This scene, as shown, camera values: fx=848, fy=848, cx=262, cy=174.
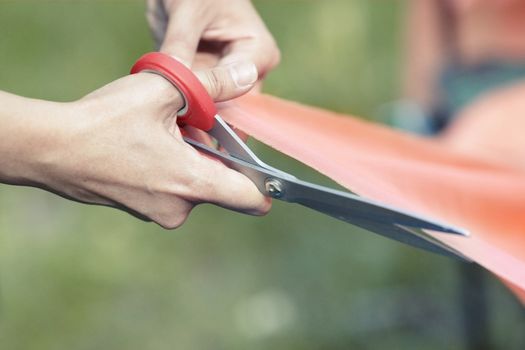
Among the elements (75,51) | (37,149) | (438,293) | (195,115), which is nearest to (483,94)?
(438,293)

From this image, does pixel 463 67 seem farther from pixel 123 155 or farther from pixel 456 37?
pixel 123 155

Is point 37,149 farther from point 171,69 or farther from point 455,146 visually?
point 455,146

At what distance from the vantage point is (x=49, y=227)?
7.94ft

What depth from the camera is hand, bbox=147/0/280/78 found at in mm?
1052

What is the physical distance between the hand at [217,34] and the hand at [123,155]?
0.13 m

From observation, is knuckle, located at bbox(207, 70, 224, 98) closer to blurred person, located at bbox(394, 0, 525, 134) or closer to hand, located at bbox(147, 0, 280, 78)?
hand, located at bbox(147, 0, 280, 78)

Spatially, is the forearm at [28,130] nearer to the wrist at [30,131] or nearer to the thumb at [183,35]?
the wrist at [30,131]

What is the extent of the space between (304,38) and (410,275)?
1281 mm

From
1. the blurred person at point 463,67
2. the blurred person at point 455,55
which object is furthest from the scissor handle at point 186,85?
the blurred person at point 455,55

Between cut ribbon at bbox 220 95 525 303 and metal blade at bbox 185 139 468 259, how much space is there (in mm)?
49

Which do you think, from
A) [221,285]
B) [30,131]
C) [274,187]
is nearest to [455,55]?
[221,285]

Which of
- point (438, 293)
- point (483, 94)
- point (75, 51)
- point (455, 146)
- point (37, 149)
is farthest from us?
point (75, 51)

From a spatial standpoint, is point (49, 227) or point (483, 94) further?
point (49, 227)

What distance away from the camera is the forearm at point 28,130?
0.84 metres
